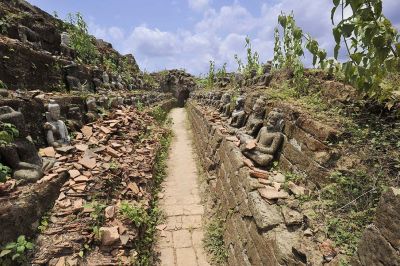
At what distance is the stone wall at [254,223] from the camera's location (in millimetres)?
3186

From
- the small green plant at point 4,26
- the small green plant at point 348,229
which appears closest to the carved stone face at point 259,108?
the small green plant at point 348,229

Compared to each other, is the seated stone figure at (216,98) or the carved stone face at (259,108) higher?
the carved stone face at (259,108)

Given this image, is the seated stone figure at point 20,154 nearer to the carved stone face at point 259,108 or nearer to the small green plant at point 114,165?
the small green plant at point 114,165

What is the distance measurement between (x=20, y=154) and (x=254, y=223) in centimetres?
351

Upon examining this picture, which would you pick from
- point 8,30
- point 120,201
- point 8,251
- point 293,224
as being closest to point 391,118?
point 293,224

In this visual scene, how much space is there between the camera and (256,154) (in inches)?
209

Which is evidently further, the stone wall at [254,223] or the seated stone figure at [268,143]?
the seated stone figure at [268,143]

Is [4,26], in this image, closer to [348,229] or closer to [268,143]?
[268,143]

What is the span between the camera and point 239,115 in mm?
7699

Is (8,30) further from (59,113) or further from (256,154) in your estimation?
(256,154)

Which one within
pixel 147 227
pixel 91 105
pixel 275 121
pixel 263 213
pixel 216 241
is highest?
pixel 91 105

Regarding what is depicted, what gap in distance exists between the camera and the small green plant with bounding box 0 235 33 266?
3177 mm

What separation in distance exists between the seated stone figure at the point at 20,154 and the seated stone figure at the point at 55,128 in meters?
0.87

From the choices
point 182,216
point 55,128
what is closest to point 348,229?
point 182,216
